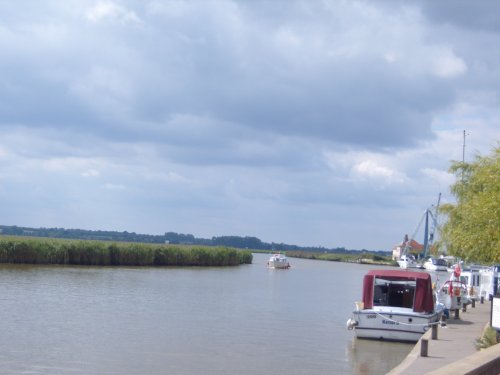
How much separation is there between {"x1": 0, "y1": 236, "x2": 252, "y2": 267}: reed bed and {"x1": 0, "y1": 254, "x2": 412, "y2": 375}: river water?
1454cm

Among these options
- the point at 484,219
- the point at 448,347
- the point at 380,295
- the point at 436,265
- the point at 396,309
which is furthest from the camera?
the point at 436,265

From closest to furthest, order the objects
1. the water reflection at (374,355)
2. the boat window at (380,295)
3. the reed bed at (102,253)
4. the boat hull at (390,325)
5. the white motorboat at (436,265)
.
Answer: the water reflection at (374,355) → the boat hull at (390,325) → the boat window at (380,295) → the reed bed at (102,253) → the white motorboat at (436,265)

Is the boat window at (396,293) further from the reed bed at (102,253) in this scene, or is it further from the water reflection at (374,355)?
the reed bed at (102,253)

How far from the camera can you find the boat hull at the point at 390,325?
29.0m

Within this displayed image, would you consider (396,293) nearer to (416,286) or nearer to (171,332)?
(416,286)

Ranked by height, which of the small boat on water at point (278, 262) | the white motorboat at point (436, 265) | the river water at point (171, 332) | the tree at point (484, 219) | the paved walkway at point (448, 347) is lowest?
the river water at point (171, 332)

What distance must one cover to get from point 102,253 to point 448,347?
179ft

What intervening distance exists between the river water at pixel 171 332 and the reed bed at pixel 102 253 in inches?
572

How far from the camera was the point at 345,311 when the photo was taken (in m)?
43.7

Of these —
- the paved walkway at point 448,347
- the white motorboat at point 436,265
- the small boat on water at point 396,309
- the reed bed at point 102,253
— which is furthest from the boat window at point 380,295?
the white motorboat at point 436,265

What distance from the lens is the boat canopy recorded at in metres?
30.4

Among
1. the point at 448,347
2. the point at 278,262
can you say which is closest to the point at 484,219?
the point at 448,347

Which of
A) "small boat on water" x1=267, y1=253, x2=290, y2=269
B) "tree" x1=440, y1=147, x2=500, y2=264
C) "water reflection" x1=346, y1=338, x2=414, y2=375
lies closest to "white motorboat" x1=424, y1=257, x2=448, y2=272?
"small boat on water" x1=267, y1=253, x2=290, y2=269

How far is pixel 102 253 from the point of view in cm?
7362
